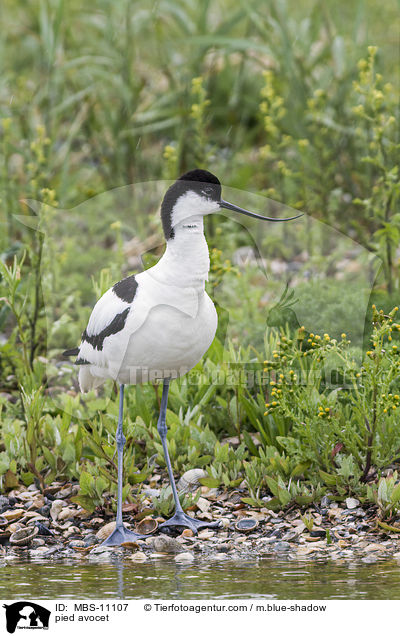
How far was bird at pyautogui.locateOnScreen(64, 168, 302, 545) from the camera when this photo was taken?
3652 mm

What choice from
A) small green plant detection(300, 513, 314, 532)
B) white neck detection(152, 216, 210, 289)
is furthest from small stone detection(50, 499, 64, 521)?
white neck detection(152, 216, 210, 289)

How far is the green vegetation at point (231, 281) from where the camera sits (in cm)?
426

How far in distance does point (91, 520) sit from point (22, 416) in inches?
44.4

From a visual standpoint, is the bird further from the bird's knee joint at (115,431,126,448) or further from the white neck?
the bird's knee joint at (115,431,126,448)

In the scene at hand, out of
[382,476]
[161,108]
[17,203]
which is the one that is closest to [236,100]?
[161,108]

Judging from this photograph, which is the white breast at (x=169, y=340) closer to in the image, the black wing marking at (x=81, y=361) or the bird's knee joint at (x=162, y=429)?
the black wing marking at (x=81, y=361)

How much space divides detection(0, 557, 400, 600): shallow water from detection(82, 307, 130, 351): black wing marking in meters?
0.99

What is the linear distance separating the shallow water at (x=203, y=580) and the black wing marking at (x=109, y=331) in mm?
987

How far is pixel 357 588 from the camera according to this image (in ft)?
10.7

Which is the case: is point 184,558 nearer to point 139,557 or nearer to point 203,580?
point 139,557

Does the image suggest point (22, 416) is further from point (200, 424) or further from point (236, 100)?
point (236, 100)
